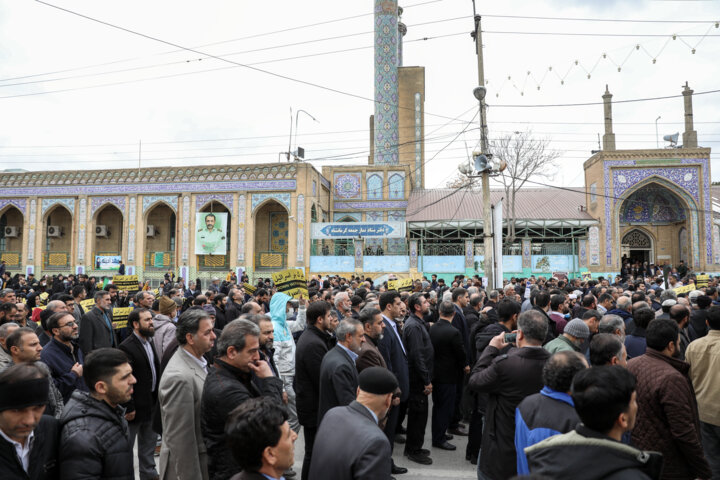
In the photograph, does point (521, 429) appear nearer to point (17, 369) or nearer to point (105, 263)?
point (17, 369)

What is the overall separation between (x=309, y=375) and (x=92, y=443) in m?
2.17

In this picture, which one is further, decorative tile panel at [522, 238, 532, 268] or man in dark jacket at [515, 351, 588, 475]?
decorative tile panel at [522, 238, 532, 268]

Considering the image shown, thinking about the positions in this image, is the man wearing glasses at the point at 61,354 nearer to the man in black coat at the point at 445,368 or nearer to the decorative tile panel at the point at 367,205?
the man in black coat at the point at 445,368

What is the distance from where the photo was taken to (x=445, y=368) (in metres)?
5.57

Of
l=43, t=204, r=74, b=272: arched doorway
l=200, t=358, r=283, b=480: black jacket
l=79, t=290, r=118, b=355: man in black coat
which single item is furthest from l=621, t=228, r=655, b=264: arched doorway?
l=43, t=204, r=74, b=272: arched doorway

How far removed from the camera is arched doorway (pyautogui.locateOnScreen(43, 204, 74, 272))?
28.2 m

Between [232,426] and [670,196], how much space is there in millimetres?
30919

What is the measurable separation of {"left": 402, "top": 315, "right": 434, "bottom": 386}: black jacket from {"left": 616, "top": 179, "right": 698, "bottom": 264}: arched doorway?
2552 centimetres

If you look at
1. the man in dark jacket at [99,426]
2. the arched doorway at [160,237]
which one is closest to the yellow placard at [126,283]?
the man in dark jacket at [99,426]

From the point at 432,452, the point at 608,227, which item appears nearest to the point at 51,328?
the point at 432,452

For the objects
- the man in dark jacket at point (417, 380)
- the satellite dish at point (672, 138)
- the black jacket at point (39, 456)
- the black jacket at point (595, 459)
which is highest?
the satellite dish at point (672, 138)

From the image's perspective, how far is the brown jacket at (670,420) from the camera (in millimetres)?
2957

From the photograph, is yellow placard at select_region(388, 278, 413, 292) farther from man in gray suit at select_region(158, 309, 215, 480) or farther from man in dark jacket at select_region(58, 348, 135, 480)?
man in dark jacket at select_region(58, 348, 135, 480)

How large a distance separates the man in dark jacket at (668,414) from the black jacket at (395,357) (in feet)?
7.14
